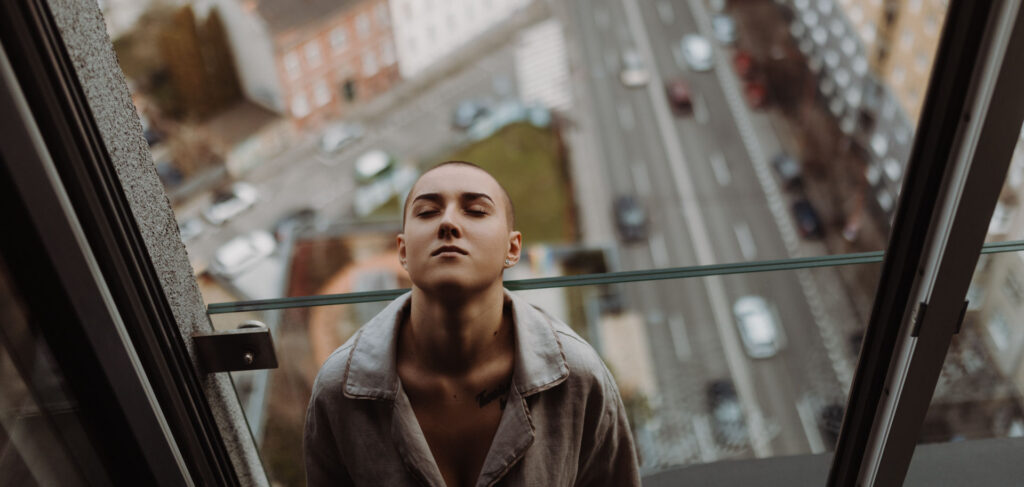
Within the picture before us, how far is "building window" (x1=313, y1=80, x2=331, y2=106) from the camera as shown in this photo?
1895 cm

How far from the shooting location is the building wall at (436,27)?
19.4 metres

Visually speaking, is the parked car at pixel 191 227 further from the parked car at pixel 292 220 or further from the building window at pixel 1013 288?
the building window at pixel 1013 288

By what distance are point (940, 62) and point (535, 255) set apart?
1418cm

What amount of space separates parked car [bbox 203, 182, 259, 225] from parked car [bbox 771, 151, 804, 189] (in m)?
10.3

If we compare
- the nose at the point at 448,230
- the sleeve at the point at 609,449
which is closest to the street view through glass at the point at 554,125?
the sleeve at the point at 609,449

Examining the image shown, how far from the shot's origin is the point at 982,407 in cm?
195

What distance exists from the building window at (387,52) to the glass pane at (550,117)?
0.06m

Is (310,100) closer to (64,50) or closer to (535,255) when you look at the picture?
(535,255)

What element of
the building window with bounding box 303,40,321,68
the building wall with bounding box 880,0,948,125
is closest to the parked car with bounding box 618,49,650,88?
the building wall with bounding box 880,0,948,125

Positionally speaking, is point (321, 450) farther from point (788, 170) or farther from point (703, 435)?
point (788, 170)

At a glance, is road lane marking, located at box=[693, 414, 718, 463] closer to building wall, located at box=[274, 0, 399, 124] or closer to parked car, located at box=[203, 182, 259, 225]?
parked car, located at box=[203, 182, 259, 225]

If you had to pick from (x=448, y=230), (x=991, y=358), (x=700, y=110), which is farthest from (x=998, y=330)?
(x=700, y=110)

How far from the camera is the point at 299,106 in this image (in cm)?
1888

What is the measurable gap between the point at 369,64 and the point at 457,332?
18.7 m
